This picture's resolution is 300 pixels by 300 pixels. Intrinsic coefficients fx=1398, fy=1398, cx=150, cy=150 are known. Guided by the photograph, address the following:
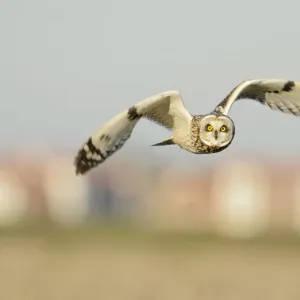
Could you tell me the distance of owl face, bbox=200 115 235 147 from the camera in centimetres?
656

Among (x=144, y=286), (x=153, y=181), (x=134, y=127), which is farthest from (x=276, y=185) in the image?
(x=134, y=127)

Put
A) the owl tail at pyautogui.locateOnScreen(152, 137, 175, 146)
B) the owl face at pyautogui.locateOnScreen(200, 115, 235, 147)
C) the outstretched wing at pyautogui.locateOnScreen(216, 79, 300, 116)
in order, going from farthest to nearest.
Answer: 1. the outstretched wing at pyautogui.locateOnScreen(216, 79, 300, 116)
2. the owl tail at pyautogui.locateOnScreen(152, 137, 175, 146)
3. the owl face at pyautogui.locateOnScreen(200, 115, 235, 147)

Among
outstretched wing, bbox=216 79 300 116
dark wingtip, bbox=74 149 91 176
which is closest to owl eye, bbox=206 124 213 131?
outstretched wing, bbox=216 79 300 116

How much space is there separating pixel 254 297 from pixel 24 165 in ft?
82.1

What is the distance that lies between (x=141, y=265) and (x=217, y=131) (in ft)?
103

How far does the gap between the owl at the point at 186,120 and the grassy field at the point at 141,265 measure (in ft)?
64.5

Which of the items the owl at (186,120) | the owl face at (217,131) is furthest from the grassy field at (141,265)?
the owl face at (217,131)

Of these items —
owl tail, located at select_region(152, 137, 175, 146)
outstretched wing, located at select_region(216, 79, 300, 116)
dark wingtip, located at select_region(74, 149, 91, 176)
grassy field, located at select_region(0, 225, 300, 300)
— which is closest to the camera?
owl tail, located at select_region(152, 137, 175, 146)

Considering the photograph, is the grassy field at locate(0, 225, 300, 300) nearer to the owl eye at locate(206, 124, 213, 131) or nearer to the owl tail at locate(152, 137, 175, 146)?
the owl tail at locate(152, 137, 175, 146)

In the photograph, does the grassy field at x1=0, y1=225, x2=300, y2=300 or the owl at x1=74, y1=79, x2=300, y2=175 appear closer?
the owl at x1=74, y1=79, x2=300, y2=175

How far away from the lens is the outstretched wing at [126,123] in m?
7.07

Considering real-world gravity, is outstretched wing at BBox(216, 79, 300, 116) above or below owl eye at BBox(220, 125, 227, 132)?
above

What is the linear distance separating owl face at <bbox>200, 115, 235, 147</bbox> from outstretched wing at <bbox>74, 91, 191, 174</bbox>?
251 millimetres

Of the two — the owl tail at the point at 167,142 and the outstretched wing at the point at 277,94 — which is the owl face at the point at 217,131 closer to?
the owl tail at the point at 167,142
